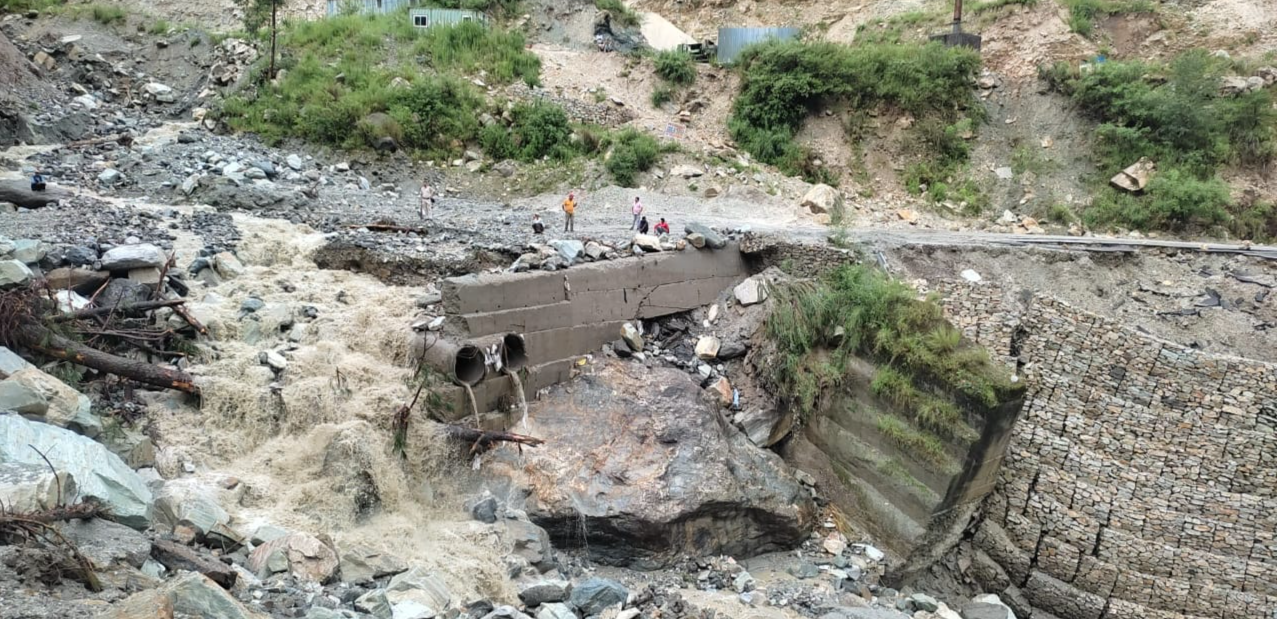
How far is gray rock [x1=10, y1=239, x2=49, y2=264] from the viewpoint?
900cm

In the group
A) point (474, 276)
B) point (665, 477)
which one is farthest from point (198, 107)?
point (665, 477)

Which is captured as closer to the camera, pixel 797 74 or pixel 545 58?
pixel 797 74

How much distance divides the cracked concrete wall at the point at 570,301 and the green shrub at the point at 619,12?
14.5 metres

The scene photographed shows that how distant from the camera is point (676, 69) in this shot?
20.8 metres

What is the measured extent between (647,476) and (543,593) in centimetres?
245

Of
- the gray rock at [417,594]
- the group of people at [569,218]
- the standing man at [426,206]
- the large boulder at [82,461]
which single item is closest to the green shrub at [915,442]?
the group of people at [569,218]

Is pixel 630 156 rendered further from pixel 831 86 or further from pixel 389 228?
pixel 389 228

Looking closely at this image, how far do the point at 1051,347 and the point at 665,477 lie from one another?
498cm

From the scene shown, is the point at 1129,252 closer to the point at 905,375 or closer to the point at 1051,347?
the point at 1051,347

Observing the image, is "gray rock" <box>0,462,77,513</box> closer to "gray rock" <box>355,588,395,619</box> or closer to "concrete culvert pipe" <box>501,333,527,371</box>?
"gray rock" <box>355,588,395,619</box>

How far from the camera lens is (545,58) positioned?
21.7m

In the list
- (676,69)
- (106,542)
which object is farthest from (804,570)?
(676,69)

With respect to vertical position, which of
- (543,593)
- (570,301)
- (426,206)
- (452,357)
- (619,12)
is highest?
(619,12)

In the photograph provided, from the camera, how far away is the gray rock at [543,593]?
7141 mm
